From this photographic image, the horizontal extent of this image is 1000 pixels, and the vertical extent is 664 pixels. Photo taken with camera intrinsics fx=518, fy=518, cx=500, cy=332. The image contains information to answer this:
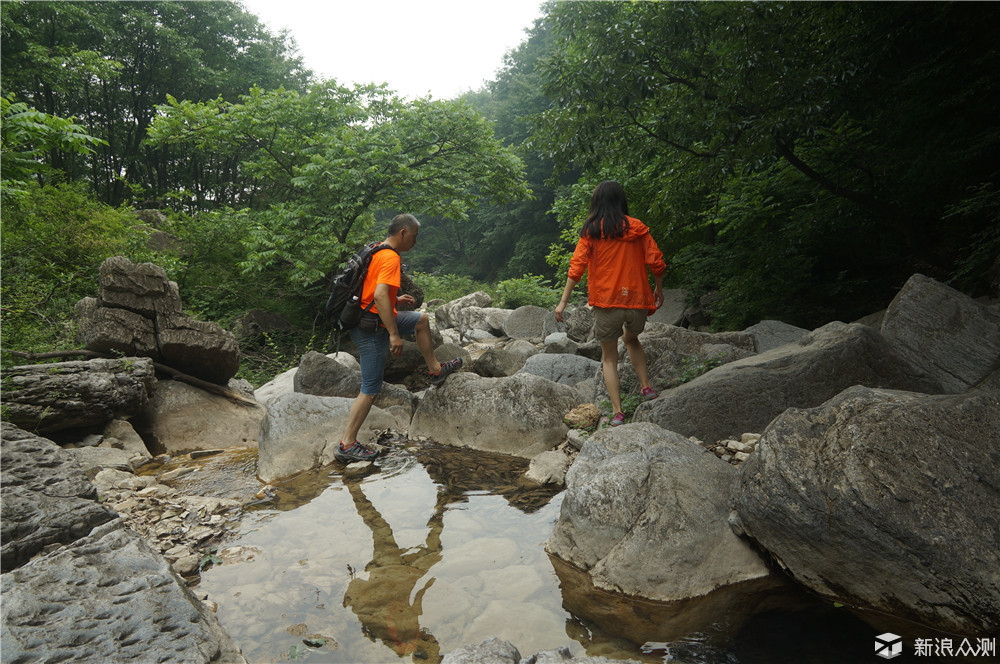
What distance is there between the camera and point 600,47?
653cm

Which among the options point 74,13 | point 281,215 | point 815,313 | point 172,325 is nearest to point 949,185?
point 815,313

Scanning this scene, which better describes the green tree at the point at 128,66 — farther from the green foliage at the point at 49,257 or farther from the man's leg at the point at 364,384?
the man's leg at the point at 364,384

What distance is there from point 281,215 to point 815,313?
38.7 feet

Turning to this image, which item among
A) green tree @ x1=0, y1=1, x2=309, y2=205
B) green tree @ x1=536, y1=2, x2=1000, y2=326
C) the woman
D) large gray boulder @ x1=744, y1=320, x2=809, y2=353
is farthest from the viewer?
green tree @ x1=0, y1=1, x2=309, y2=205

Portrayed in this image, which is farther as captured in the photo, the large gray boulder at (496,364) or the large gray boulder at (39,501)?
the large gray boulder at (496,364)

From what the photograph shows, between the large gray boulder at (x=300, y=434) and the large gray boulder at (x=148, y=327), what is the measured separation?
2661mm

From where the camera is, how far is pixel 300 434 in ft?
17.5

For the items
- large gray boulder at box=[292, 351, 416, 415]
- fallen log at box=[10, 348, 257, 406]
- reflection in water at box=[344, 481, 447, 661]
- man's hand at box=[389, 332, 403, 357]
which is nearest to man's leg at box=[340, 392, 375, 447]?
man's hand at box=[389, 332, 403, 357]

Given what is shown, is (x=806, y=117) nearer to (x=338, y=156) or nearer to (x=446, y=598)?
(x=446, y=598)

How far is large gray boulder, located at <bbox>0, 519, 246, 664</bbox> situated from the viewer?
1.97 metres

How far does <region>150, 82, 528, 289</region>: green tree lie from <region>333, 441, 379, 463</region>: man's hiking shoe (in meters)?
8.19

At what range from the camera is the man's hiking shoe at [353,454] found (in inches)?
201

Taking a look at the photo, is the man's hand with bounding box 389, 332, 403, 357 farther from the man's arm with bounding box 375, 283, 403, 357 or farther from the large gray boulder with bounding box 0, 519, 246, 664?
the large gray boulder with bounding box 0, 519, 246, 664

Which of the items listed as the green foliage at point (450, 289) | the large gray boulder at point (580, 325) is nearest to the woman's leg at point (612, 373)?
the large gray boulder at point (580, 325)
